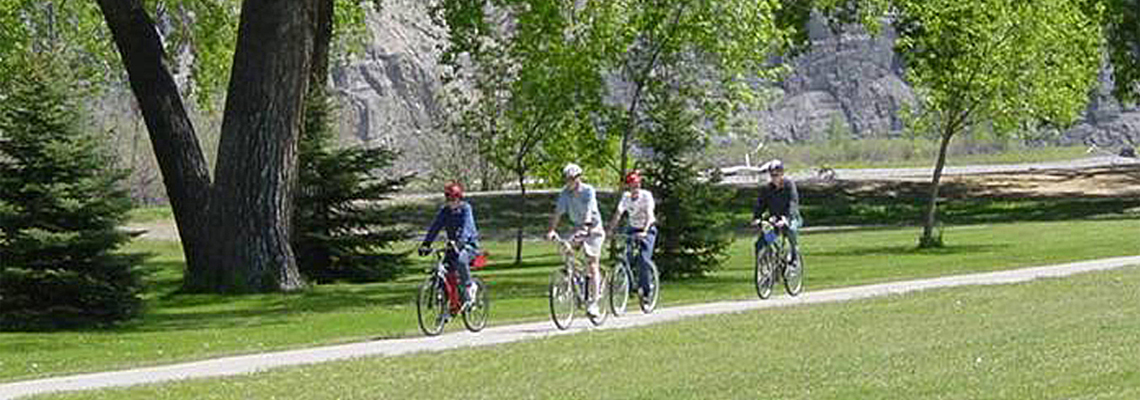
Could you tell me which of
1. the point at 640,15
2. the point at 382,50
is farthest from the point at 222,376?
the point at 382,50

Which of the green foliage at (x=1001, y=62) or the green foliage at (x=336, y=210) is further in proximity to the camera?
the green foliage at (x=1001, y=62)

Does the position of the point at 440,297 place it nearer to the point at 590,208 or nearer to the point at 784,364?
the point at 590,208

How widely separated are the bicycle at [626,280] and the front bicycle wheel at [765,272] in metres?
2.38

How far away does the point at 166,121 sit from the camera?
1280 inches

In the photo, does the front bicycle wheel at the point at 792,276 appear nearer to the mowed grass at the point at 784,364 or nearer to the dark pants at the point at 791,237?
the dark pants at the point at 791,237

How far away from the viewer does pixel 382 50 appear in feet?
416

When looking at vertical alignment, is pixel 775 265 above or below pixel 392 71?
below

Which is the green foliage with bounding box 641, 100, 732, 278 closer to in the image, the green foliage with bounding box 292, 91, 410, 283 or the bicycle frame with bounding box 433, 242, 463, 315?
the green foliage with bounding box 292, 91, 410, 283

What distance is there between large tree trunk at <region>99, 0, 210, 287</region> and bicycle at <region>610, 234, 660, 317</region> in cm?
956

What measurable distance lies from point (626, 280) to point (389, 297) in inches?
321

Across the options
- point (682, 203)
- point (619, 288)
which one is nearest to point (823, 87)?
point (682, 203)

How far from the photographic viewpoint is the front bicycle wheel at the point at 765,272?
26.7 metres

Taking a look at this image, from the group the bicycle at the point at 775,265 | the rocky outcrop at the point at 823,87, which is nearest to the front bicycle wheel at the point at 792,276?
the bicycle at the point at 775,265

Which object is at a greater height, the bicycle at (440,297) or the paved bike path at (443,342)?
the bicycle at (440,297)
